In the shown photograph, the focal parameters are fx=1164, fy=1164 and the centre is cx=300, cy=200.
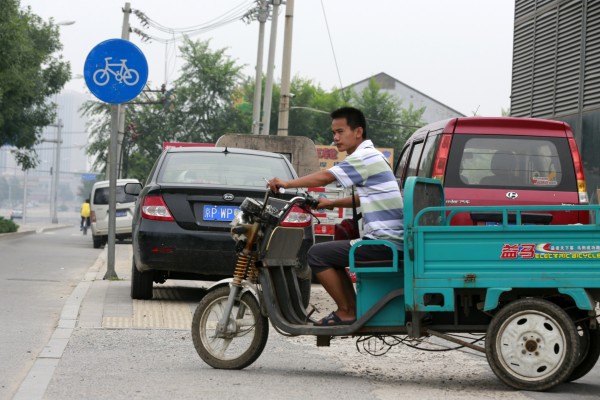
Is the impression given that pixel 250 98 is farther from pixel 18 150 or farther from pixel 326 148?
pixel 18 150

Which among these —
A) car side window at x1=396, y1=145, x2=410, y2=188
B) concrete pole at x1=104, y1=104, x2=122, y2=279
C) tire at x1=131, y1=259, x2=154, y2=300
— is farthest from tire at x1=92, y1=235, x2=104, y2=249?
tire at x1=131, y1=259, x2=154, y2=300

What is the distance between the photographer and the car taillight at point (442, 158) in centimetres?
1045

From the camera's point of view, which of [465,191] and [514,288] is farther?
[465,191]

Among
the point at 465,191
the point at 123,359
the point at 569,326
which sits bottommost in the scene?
the point at 123,359

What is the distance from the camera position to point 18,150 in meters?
44.5

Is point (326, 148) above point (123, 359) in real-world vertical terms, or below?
above

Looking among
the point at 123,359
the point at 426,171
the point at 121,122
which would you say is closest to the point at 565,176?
the point at 426,171

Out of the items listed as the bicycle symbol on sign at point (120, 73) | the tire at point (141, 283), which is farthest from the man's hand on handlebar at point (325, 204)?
the bicycle symbol on sign at point (120, 73)

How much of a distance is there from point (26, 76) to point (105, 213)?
5938mm

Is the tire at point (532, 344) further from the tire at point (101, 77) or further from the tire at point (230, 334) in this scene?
the tire at point (101, 77)

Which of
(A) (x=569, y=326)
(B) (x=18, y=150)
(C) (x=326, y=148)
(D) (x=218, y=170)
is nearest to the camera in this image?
(A) (x=569, y=326)

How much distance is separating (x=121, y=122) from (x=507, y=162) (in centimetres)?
3590

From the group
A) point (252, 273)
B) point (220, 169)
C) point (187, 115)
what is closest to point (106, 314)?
point (220, 169)

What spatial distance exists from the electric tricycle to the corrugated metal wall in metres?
14.5
